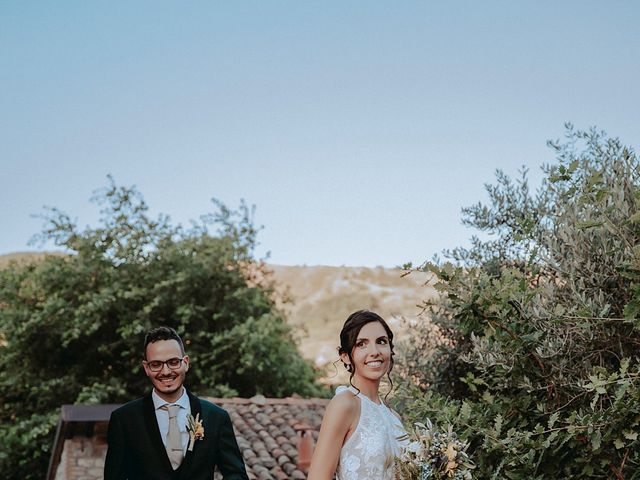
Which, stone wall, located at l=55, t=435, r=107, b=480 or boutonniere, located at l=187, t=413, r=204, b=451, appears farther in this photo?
stone wall, located at l=55, t=435, r=107, b=480

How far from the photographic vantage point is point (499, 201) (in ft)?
20.7

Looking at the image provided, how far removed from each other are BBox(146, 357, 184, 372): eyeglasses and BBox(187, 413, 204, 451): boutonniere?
270 mm

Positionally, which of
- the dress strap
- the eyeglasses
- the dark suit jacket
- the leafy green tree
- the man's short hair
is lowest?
the dark suit jacket

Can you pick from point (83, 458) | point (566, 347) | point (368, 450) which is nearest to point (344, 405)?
point (368, 450)

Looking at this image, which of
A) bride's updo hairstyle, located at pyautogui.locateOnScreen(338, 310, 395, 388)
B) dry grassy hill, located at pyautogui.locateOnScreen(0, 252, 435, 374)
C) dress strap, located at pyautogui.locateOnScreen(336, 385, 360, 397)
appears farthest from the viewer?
dry grassy hill, located at pyautogui.locateOnScreen(0, 252, 435, 374)

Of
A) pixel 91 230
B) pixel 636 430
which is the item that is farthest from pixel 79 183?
pixel 636 430

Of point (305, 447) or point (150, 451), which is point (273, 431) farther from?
point (150, 451)

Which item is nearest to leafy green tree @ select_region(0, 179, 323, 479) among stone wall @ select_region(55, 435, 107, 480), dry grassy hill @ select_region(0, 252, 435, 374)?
stone wall @ select_region(55, 435, 107, 480)

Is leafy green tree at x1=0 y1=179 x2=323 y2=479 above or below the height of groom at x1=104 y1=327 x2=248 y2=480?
above

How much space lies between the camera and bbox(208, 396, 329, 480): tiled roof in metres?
12.5

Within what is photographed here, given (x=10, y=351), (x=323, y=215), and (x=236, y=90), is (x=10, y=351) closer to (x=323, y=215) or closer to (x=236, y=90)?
(x=236, y=90)

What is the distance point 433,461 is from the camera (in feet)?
10.9

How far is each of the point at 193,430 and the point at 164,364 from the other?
1.18 ft

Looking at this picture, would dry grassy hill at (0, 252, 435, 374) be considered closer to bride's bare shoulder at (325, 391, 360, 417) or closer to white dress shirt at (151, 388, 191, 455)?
white dress shirt at (151, 388, 191, 455)
